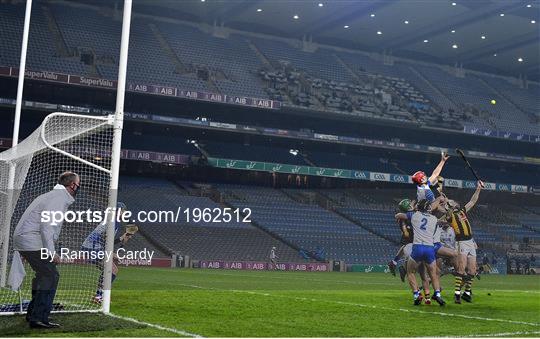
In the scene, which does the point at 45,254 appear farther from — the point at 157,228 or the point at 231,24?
the point at 231,24

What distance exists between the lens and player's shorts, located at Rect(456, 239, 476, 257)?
1409 cm

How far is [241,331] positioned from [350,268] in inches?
1110

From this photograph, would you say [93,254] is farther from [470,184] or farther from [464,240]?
[470,184]

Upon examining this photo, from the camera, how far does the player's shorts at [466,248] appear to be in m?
14.1

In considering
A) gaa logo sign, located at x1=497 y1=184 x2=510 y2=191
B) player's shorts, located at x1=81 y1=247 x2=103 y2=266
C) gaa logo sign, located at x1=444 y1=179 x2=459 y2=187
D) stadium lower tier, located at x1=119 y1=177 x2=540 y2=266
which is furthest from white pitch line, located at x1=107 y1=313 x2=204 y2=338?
gaa logo sign, located at x1=497 y1=184 x2=510 y2=191

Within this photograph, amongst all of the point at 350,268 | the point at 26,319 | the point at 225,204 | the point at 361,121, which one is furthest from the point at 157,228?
the point at 26,319

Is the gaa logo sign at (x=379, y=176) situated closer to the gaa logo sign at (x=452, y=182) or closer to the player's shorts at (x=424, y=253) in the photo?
the gaa logo sign at (x=452, y=182)

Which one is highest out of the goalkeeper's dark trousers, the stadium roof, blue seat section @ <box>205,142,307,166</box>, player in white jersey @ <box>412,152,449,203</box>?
the stadium roof

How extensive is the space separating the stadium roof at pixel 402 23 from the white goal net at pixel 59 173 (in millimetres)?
32581

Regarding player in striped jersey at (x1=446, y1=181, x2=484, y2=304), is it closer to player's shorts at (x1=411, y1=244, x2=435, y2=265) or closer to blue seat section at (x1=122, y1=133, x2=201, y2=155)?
player's shorts at (x1=411, y1=244, x2=435, y2=265)

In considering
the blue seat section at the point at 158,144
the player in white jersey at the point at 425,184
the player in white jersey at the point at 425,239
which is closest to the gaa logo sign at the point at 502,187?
the blue seat section at the point at 158,144

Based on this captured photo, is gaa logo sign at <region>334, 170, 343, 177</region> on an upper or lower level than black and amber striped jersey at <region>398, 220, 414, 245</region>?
upper

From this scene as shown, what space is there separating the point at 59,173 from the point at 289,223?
28295 millimetres

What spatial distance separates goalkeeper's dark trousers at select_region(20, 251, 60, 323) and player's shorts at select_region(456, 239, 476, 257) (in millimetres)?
9234
